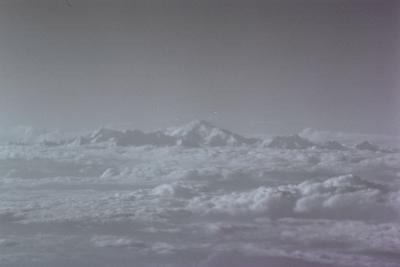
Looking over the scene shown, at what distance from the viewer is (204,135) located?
523 cm

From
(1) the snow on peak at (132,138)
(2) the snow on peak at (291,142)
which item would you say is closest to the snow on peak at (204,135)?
(1) the snow on peak at (132,138)

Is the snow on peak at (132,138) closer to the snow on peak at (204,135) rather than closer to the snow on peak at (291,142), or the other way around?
the snow on peak at (204,135)

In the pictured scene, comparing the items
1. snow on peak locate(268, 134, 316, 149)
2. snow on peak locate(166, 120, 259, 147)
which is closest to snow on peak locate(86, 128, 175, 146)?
snow on peak locate(166, 120, 259, 147)

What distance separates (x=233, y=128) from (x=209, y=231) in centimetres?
110

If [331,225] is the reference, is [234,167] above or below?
above

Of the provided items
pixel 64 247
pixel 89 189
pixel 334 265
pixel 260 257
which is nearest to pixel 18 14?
pixel 89 189

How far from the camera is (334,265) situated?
461cm

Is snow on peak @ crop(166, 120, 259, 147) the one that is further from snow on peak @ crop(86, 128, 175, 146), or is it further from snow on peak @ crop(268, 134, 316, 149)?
snow on peak @ crop(268, 134, 316, 149)

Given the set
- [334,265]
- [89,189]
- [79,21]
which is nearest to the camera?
[334,265]

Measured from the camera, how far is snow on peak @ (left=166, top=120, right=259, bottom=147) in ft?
17.0

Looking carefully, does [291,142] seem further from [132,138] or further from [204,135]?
[132,138]

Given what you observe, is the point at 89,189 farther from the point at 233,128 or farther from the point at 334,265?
the point at 334,265

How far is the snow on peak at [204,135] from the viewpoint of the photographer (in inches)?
204

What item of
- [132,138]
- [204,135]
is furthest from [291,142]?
[132,138]
